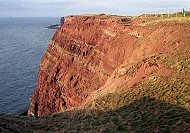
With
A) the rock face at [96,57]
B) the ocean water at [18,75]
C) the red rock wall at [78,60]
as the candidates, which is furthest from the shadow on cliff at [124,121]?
the ocean water at [18,75]

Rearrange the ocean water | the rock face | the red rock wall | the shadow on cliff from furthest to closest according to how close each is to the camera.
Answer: the ocean water < the red rock wall < the rock face < the shadow on cliff

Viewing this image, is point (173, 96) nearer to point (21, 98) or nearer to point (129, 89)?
point (129, 89)

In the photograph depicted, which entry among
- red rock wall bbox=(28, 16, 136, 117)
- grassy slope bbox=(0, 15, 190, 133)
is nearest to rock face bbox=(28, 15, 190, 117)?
red rock wall bbox=(28, 16, 136, 117)

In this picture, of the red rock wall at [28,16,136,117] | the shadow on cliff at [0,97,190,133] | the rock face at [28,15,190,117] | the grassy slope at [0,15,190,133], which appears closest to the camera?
the shadow on cliff at [0,97,190,133]

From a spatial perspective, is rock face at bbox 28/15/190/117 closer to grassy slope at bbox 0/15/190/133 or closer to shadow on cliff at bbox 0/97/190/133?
grassy slope at bbox 0/15/190/133

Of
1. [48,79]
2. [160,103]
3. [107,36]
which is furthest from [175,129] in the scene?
[48,79]

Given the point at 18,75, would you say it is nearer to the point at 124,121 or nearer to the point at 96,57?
the point at 96,57

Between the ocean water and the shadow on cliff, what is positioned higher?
the shadow on cliff
